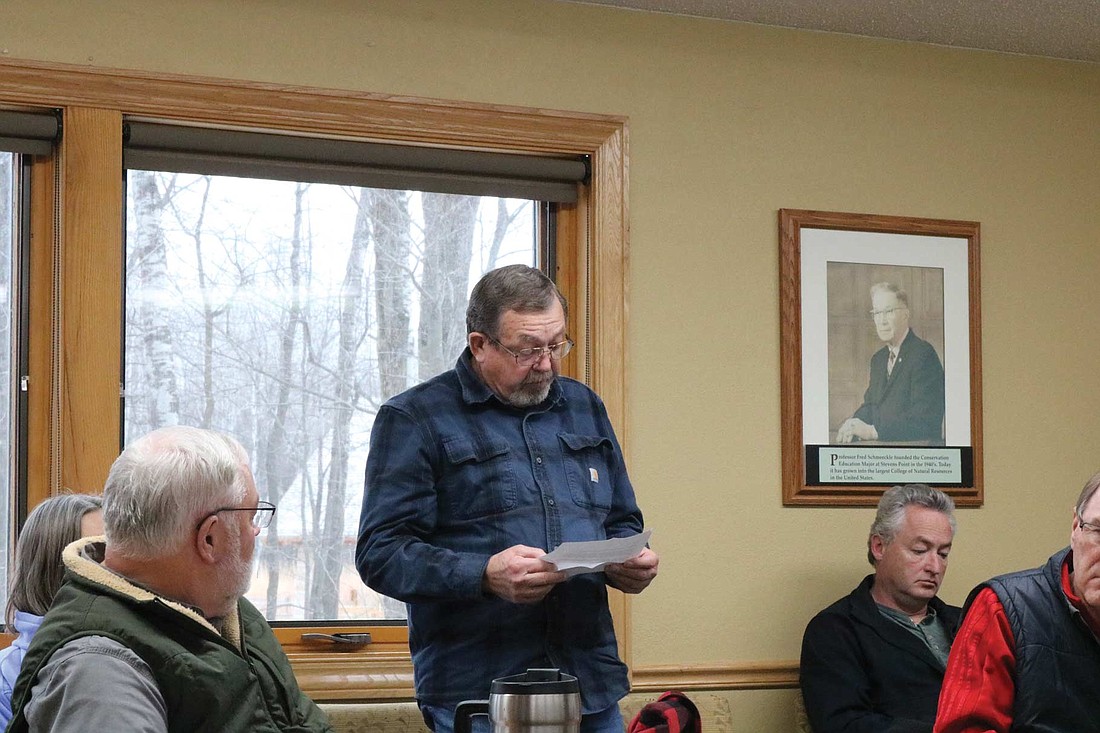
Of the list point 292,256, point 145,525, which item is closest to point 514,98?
point 292,256

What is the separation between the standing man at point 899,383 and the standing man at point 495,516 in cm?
147

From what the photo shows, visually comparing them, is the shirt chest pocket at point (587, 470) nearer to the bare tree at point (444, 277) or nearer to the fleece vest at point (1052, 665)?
the fleece vest at point (1052, 665)

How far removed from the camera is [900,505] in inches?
145

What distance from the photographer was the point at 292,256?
3.56 metres

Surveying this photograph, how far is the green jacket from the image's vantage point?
1.55 meters

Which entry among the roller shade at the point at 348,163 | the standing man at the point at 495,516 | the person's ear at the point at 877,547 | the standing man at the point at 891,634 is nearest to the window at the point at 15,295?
the roller shade at the point at 348,163

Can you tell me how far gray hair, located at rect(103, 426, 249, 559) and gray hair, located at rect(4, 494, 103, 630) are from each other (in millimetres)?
635

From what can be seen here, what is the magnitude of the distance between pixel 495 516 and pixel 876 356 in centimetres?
178

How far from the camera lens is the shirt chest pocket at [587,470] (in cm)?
264

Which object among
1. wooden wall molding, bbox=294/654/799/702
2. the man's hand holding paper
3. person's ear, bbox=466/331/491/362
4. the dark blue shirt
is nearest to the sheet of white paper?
the man's hand holding paper

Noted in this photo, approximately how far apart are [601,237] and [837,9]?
3.20 ft

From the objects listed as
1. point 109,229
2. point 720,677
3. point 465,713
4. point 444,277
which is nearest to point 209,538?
point 465,713

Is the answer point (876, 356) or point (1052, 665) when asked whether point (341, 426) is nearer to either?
point (876, 356)

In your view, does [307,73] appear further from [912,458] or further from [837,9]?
[912,458]
